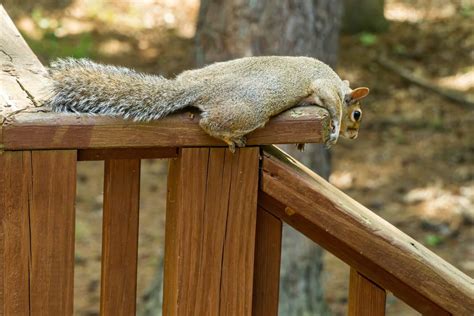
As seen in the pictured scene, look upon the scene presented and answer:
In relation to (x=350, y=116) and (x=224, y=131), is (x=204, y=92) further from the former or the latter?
(x=350, y=116)

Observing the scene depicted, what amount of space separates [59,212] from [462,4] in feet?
26.4

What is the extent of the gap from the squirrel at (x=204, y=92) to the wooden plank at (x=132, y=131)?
0.02 meters

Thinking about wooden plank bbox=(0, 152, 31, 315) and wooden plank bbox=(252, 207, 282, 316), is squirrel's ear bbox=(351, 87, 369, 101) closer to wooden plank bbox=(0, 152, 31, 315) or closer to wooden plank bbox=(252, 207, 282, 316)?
wooden plank bbox=(252, 207, 282, 316)

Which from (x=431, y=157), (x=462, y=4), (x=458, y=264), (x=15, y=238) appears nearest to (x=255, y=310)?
(x=15, y=238)

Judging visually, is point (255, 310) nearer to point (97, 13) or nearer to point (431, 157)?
point (431, 157)

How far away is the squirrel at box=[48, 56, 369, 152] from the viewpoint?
64.1 inches

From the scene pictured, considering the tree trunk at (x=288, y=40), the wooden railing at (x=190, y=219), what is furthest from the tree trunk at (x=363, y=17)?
the wooden railing at (x=190, y=219)

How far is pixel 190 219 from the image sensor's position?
1654 mm

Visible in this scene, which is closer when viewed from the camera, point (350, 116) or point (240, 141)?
point (240, 141)

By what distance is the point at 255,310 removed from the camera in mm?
1815

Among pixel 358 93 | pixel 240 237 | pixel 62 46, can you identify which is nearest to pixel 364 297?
pixel 240 237

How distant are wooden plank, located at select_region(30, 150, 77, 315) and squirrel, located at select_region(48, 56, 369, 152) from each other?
97 mm

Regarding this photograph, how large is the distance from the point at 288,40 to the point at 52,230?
277 cm

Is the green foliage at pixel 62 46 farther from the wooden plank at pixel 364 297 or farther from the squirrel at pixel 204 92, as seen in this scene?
the wooden plank at pixel 364 297
